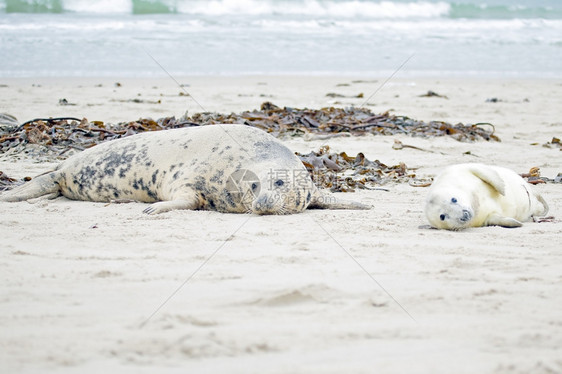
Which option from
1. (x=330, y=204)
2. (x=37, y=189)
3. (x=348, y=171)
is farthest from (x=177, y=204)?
(x=348, y=171)

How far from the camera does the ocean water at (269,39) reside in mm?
17156

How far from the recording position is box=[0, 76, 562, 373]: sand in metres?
2.39

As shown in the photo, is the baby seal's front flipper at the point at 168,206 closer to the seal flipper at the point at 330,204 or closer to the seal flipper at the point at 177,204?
the seal flipper at the point at 177,204

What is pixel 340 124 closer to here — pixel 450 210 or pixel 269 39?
pixel 450 210

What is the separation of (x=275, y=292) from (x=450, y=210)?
179cm

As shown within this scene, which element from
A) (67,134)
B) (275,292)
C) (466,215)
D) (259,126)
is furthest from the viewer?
(259,126)

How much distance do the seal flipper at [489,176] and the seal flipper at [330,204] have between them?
0.89 m

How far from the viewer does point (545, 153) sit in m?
8.11

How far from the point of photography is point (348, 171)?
22.7ft

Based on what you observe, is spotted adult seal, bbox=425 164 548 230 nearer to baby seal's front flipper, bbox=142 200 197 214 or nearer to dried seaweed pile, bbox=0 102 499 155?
baby seal's front flipper, bbox=142 200 197 214

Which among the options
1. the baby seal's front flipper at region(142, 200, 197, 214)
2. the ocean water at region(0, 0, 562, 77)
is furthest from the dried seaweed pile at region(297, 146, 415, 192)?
the ocean water at region(0, 0, 562, 77)

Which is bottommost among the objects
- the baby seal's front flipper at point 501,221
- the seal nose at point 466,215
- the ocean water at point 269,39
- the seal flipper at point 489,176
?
the ocean water at point 269,39

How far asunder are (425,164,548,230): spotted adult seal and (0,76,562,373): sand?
4.7 inches

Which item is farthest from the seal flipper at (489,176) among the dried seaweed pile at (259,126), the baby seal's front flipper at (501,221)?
the dried seaweed pile at (259,126)
